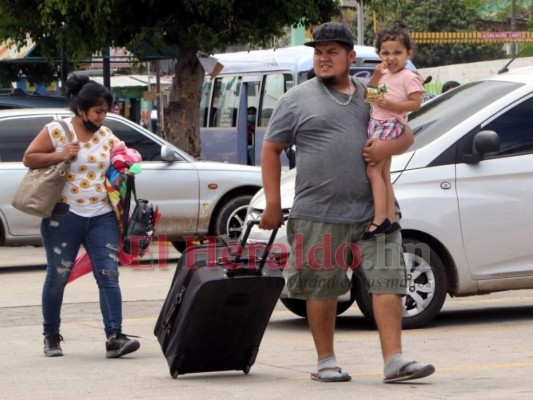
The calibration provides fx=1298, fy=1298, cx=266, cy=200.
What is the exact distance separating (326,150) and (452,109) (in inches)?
124

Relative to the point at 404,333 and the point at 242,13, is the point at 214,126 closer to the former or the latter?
the point at 242,13

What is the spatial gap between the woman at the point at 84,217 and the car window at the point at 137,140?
6759 millimetres

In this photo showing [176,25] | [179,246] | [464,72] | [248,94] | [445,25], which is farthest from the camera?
[445,25]

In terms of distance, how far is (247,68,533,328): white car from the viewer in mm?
9414

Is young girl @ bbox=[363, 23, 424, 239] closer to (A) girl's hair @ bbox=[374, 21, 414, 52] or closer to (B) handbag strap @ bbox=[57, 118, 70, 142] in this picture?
(A) girl's hair @ bbox=[374, 21, 414, 52]

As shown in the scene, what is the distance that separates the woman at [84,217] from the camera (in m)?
8.34

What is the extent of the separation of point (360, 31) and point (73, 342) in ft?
97.9

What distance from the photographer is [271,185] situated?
7.04 meters

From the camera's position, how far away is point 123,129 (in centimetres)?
1531

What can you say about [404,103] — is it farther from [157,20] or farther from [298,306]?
[157,20]

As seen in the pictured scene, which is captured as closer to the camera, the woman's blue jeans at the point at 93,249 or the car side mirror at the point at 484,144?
the woman's blue jeans at the point at 93,249

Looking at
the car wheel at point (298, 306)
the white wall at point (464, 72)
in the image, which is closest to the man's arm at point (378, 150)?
the car wheel at point (298, 306)

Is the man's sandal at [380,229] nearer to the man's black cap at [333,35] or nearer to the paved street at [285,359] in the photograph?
the paved street at [285,359]

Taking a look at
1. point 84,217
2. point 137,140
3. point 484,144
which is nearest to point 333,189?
point 84,217
